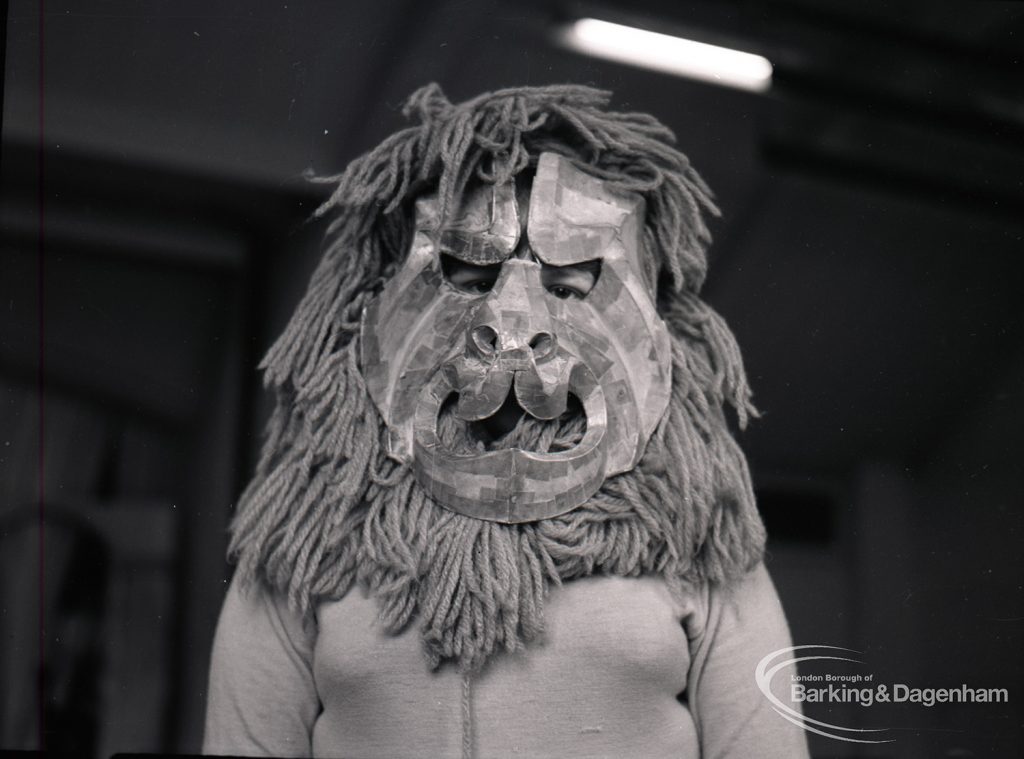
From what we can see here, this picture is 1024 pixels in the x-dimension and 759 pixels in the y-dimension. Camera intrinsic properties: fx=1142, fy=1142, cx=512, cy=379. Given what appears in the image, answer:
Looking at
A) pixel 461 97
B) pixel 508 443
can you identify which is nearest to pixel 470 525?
pixel 508 443

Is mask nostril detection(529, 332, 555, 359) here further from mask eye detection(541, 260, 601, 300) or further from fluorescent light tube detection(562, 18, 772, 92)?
fluorescent light tube detection(562, 18, 772, 92)

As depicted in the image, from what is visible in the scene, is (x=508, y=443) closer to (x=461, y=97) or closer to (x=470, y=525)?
(x=470, y=525)

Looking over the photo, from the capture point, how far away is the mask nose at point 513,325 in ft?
3.23

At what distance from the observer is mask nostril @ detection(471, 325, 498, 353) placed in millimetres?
993

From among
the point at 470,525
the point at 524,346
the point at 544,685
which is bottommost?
the point at 544,685

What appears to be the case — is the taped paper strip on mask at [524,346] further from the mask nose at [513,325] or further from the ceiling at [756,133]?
the ceiling at [756,133]

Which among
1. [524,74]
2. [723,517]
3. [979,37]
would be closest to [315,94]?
[524,74]

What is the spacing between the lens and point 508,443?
0.99 metres

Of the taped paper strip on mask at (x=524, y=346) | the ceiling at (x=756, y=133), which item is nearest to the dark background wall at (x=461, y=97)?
the ceiling at (x=756, y=133)

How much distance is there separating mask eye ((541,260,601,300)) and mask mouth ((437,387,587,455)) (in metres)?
0.10

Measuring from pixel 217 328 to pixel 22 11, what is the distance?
374mm

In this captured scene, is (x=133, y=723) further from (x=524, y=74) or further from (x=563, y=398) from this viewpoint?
(x=524, y=74)

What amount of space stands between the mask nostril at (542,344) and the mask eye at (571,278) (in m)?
0.05

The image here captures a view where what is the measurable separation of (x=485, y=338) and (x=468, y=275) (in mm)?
73
